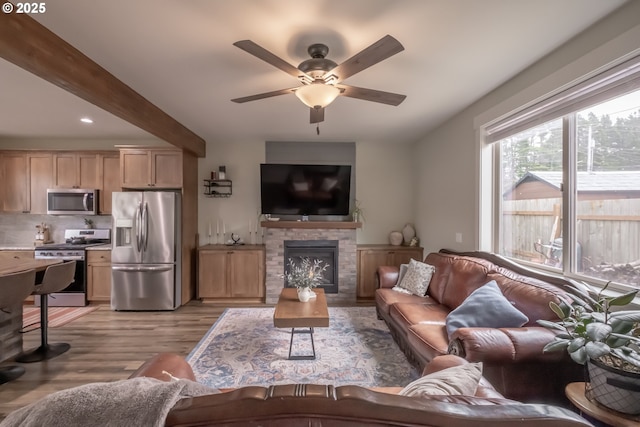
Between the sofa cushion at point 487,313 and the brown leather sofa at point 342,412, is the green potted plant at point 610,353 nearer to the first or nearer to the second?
the sofa cushion at point 487,313

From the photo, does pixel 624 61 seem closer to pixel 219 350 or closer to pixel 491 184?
pixel 491 184

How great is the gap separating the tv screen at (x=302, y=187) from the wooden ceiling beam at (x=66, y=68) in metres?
1.80

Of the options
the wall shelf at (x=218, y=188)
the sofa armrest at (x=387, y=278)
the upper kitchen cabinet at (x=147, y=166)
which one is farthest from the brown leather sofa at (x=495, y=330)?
the upper kitchen cabinet at (x=147, y=166)

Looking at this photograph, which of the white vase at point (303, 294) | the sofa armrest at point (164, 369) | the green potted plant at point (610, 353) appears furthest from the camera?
the white vase at point (303, 294)

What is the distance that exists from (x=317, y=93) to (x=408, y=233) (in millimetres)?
3415

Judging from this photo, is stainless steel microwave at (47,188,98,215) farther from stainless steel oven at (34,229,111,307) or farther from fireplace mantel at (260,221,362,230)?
fireplace mantel at (260,221,362,230)

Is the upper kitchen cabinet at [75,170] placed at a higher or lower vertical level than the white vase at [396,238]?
higher

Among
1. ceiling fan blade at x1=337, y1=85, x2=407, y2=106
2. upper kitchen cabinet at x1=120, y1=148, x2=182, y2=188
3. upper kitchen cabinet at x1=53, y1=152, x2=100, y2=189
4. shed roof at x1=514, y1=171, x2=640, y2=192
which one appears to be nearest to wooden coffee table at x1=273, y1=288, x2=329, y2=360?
ceiling fan blade at x1=337, y1=85, x2=407, y2=106

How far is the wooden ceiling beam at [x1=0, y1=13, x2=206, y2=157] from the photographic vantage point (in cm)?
166

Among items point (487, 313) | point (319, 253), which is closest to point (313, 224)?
point (319, 253)

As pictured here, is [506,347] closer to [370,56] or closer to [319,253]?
[370,56]

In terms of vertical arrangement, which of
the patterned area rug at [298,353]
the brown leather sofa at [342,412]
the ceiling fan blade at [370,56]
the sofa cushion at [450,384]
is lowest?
the patterned area rug at [298,353]

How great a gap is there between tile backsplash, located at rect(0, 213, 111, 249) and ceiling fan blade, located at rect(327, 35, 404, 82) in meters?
5.00

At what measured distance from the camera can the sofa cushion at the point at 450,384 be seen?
959 millimetres
